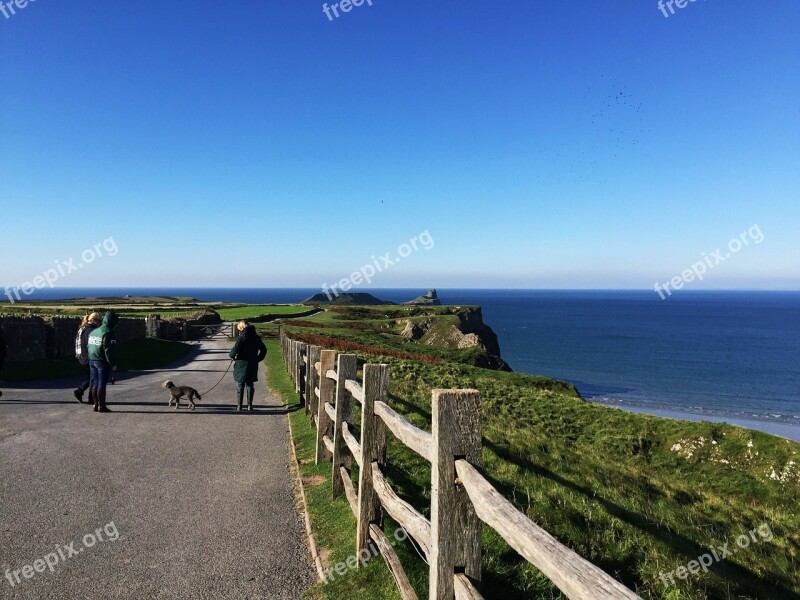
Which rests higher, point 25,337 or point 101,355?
point 25,337

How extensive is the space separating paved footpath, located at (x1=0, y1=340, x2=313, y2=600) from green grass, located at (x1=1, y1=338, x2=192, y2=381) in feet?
16.8

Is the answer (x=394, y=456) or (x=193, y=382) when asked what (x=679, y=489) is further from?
(x=193, y=382)

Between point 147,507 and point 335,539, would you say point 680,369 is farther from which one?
point 147,507

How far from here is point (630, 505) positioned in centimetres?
638

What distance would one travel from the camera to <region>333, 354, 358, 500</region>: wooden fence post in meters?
6.28

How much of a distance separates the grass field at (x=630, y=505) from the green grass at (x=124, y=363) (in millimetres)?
9858

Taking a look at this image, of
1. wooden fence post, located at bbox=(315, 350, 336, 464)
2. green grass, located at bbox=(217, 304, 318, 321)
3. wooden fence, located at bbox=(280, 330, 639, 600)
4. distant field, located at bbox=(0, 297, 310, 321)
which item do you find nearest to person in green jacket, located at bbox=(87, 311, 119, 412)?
wooden fence post, located at bbox=(315, 350, 336, 464)

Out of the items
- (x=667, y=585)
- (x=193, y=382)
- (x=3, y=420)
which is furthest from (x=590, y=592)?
(x=193, y=382)

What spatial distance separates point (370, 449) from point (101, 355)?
865cm

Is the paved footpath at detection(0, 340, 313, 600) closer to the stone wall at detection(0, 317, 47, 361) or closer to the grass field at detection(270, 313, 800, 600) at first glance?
the grass field at detection(270, 313, 800, 600)

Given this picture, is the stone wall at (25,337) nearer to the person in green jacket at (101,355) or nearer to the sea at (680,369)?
the person in green jacket at (101,355)

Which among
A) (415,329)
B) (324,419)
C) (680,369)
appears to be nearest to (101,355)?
(324,419)

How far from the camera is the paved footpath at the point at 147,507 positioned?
446cm

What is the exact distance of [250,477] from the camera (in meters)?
7.29
